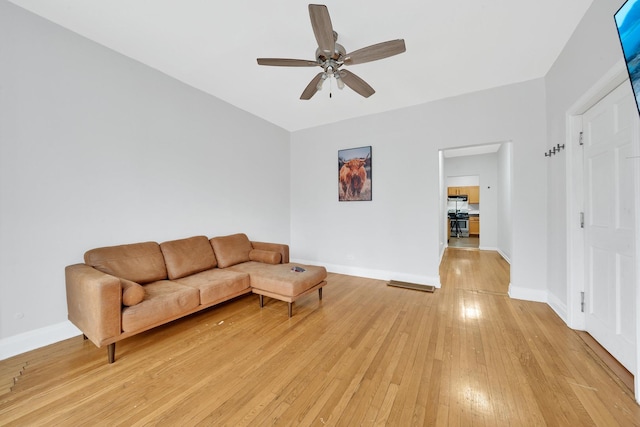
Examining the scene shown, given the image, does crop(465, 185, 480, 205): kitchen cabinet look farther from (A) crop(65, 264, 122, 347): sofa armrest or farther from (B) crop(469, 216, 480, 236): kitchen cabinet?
(A) crop(65, 264, 122, 347): sofa armrest

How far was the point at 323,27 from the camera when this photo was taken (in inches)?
66.6

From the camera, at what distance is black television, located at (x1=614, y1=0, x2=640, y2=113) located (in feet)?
3.45

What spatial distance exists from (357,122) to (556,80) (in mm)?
2598

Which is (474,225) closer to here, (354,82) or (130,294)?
(354,82)

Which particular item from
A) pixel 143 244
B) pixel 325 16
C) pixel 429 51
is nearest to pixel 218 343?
pixel 143 244

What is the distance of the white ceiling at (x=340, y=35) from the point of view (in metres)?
1.94

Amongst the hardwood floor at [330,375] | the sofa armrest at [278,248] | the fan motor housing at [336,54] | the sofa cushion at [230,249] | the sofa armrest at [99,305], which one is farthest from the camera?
the sofa armrest at [278,248]

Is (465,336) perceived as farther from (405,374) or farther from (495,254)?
(495,254)

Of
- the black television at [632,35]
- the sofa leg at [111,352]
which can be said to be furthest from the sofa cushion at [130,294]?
the black television at [632,35]

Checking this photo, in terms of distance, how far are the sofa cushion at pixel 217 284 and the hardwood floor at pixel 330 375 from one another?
270 mm

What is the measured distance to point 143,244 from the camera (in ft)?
8.79

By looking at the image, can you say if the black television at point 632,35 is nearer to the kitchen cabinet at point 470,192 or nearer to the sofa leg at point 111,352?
the sofa leg at point 111,352

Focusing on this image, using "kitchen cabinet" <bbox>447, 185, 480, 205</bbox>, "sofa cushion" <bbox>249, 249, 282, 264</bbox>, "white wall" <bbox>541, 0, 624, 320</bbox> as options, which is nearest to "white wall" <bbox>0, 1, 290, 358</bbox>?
"sofa cushion" <bbox>249, 249, 282, 264</bbox>

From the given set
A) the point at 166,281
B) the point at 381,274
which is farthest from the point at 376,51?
the point at 381,274
